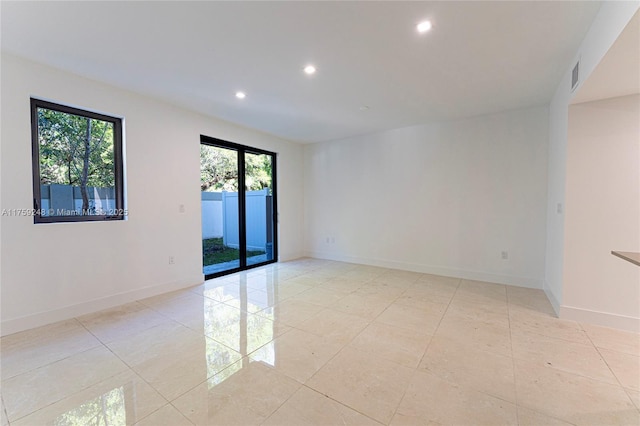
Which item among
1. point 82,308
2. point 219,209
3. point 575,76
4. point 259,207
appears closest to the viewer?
point 575,76

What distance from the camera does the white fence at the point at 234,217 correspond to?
4.47 metres

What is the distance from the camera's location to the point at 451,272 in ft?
14.5

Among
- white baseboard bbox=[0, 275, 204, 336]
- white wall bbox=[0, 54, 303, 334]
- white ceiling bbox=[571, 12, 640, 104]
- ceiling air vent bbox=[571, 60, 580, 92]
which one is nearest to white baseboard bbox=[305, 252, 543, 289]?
white ceiling bbox=[571, 12, 640, 104]

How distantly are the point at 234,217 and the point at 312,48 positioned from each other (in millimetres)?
3278

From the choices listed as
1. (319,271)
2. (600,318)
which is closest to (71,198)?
(319,271)

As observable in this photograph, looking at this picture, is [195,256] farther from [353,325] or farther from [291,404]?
[291,404]

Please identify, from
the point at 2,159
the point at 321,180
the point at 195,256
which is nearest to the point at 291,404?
the point at 195,256

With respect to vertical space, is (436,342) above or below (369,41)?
below

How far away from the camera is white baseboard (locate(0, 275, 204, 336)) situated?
2533mm

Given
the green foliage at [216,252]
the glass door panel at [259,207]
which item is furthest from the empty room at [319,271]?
the glass door panel at [259,207]

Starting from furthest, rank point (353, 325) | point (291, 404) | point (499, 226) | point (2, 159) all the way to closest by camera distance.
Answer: point (499, 226) < point (353, 325) < point (2, 159) < point (291, 404)

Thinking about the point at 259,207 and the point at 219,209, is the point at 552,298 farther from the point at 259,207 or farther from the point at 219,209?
the point at 219,209

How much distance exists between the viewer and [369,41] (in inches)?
88.4

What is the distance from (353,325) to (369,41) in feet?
8.61
